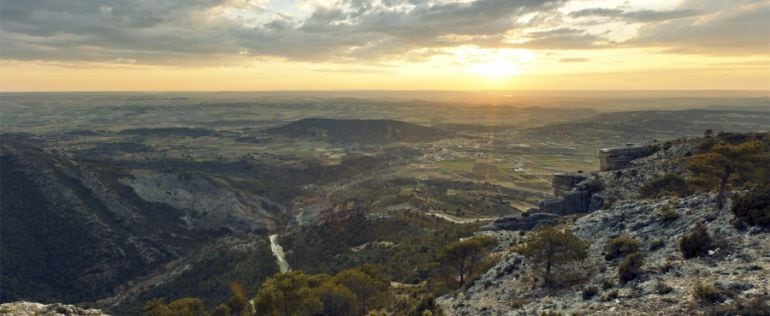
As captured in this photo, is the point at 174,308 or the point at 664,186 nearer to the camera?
the point at 174,308

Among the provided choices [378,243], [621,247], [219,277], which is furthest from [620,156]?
[219,277]

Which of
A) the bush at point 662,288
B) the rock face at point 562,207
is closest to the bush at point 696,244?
the bush at point 662,288

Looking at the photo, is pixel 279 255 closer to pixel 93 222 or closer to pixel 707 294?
pixel 93 222

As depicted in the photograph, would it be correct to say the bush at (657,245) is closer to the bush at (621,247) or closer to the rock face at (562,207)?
the bush at (621,247)

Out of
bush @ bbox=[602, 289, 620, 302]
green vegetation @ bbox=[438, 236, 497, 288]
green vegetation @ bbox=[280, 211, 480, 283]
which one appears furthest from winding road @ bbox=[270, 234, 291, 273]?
bush @ bbox=[602, 289, 620, 302]

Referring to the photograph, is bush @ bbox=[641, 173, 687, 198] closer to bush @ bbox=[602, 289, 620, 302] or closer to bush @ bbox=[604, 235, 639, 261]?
bush @ bbox=[604, 235, 639, 261]

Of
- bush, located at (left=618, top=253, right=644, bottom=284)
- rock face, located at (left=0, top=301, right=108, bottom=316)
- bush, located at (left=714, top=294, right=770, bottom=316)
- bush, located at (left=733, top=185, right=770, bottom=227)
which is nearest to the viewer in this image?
bush, located at (left=714, top=294, right=770, bottom=316)

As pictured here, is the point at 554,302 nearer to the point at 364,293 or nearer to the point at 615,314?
the point at 615,314

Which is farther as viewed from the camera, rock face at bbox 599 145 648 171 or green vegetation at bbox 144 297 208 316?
rock face at bbox 599 145 648 171

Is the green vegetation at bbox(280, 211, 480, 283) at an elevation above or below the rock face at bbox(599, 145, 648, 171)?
below
